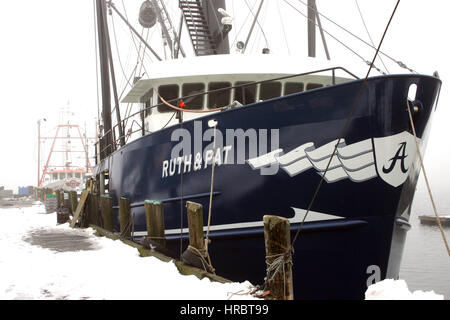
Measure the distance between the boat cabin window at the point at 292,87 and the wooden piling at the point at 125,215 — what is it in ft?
12.4

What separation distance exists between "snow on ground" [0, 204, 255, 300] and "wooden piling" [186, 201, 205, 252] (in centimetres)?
45

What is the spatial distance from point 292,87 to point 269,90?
45 cm

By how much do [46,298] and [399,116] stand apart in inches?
170

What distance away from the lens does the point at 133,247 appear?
748cm

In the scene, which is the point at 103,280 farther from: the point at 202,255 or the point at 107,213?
the point at 107,213

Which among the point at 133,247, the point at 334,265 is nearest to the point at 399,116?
the point at 334,265

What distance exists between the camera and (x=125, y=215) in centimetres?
870

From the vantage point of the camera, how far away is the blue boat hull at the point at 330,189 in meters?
4.86

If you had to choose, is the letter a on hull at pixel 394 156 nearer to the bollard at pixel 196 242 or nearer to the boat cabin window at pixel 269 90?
the bollard at pixel 196 242

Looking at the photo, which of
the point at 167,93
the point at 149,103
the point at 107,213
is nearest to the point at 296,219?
the point at 167,93

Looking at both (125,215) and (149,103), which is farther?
(149,103)

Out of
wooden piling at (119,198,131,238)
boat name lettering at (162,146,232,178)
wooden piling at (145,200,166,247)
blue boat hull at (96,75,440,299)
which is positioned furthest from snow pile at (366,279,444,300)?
wooden piling at (119,198,131,238)

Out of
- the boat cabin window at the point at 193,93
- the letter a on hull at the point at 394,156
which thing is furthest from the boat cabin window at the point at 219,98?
the letter a on hull at the point at 394,156
